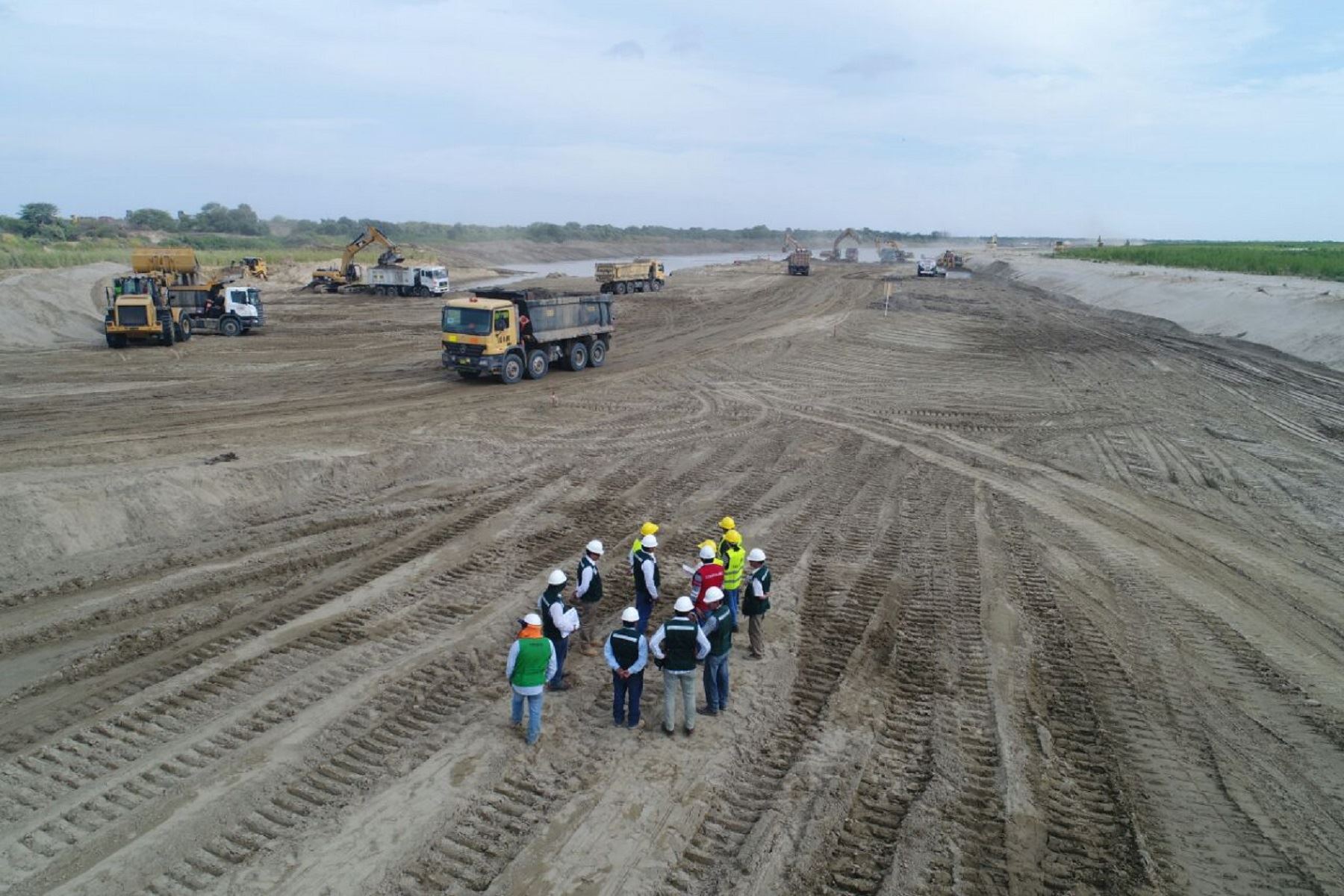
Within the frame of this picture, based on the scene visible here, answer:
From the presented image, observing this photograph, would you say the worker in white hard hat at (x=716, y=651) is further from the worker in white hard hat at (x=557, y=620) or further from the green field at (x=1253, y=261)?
the green field at (x=1253, y=261)

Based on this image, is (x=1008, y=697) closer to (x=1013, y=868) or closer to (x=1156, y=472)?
(x=1013, y=868)

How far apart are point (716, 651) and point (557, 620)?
1669mm

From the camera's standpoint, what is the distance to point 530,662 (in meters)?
7.30

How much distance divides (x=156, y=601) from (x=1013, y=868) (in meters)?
10.2

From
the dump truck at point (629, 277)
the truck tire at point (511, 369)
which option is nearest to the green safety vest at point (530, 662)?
the truck tire at point (511, 369)

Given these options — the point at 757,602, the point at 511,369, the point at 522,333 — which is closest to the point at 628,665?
the point at 757,602

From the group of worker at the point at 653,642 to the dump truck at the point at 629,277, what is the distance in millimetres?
40828

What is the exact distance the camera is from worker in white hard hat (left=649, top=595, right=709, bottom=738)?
24.3 feet

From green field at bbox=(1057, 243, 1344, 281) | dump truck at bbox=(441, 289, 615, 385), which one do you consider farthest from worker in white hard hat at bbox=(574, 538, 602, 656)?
green field at bbox=(1057, 243, 1344, 281)

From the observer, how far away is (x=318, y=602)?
10.3 m

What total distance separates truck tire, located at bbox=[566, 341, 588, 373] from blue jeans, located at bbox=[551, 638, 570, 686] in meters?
17.6

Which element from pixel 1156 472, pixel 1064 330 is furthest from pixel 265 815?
pixel 1064 330

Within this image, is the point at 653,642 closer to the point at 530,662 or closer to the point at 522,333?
the point at 530,662

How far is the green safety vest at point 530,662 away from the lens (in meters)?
7.29
